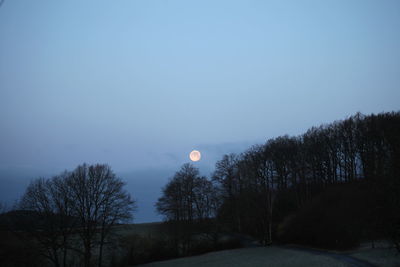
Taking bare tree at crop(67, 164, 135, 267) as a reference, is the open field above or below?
below

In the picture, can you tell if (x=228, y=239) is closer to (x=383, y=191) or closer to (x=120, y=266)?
(x=120, y=266)

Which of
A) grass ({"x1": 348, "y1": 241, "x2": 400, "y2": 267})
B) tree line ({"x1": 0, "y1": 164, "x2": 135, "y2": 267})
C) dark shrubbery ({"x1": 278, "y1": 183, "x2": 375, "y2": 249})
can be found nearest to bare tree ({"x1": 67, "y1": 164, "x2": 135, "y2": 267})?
tree line ({"x1": 0, "y1": 164, "x2": 135, "y2": 267})

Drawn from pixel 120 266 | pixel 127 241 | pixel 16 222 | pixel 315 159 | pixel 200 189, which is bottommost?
pixel 120 266

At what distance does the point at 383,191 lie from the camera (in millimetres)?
23156

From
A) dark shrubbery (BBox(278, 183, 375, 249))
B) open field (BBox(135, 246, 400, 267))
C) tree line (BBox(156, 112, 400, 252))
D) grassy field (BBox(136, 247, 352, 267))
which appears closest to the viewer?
open field (BBox(135, 246, 400, 267))

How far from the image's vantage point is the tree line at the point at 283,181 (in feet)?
179

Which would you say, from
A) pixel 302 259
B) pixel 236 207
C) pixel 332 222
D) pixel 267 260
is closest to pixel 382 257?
pixel 302 259

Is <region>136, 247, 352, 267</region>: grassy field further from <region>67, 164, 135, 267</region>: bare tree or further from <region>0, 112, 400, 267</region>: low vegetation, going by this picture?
<region>67, 164, 135, 267</region>: bare tree

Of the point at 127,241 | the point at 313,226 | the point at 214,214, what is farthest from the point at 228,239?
the point at 127,241

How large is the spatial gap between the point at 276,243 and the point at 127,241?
26166mm

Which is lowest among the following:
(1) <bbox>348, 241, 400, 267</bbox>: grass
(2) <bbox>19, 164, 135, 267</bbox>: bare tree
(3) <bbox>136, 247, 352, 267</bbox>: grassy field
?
(3) <bbox>136, 247, 352, 267</bbox>: grassy field

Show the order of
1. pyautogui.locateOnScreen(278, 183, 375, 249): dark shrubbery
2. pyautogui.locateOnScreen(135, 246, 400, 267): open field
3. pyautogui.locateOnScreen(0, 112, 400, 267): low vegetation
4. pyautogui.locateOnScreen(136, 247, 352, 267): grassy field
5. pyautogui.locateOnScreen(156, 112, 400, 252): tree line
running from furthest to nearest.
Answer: pyautogui.locateOnScreen(156, 112, 400, 252): tree line < pyautogui.locateOnScreen(278, 183, 375, 249): dark shrubbery < pyautogui.locateOnScreen(0, 112, 400, 267): low vegetation < pyautogui.locateOnScreen(136, 247, 352, 267): grassy field < pyautogui.locateOnScreen(135, 246, 400, 267): open field

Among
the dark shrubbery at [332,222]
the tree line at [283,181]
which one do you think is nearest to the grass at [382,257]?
the dark shrubbery at [332,222]

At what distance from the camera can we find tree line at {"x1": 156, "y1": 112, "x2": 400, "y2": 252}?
54.5 meters
